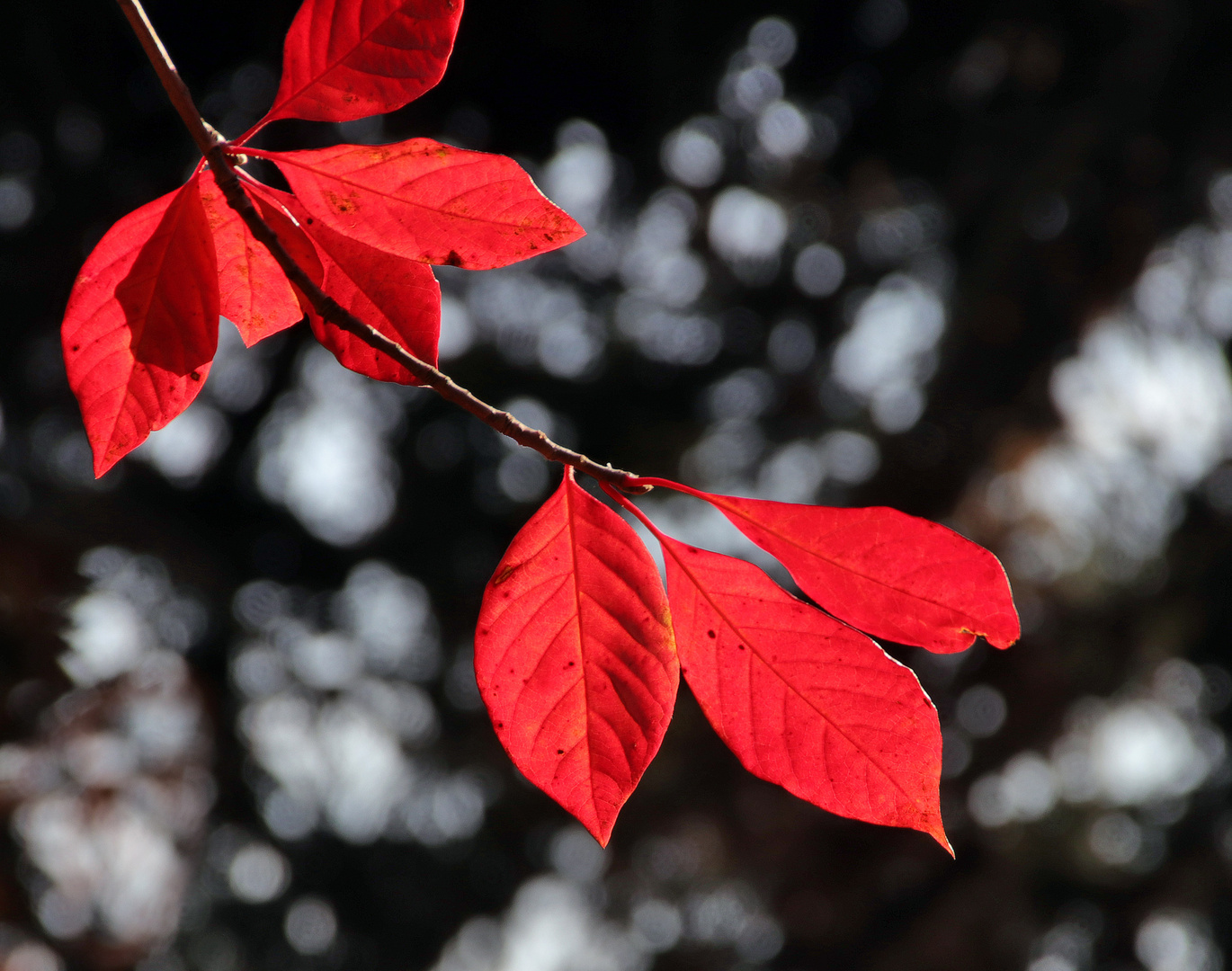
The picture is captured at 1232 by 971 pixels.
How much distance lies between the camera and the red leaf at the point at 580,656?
0.34 metres

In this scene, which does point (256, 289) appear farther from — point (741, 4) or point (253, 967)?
point (253, 967)

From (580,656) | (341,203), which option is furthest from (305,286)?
(580,656)

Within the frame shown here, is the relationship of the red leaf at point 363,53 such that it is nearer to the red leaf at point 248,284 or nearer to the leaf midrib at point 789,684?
the red leaf at point 248,284

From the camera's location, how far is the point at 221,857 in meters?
2.33

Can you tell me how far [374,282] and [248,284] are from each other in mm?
76

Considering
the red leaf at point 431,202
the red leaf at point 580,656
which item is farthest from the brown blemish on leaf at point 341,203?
the red leaf at point 580,656

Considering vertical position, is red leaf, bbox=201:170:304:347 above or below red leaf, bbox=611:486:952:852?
above

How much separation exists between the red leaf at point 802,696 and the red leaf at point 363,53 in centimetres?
21

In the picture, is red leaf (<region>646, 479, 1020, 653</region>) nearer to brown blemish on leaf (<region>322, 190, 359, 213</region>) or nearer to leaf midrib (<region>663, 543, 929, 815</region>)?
leaf midrib (<region>663, 543, 929, 815</region>)

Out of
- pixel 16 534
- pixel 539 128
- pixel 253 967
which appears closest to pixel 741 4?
pixel 539 128

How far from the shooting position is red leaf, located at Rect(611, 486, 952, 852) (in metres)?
0.33

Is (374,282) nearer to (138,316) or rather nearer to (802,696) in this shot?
(138,316)

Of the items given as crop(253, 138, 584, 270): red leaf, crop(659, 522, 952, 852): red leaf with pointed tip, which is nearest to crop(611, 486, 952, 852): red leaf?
crop(659, 522, 952, 852): red leaf with pointed tip

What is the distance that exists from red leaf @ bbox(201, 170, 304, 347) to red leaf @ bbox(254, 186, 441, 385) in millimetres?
31
